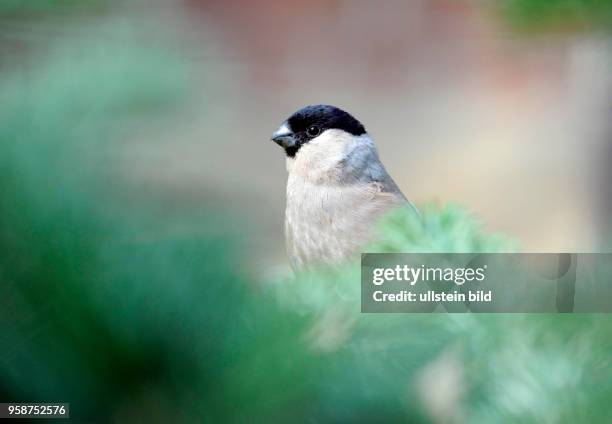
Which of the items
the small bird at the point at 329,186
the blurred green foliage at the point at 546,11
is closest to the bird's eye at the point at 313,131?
the small bird at the point at 329,186

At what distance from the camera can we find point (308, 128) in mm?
1327

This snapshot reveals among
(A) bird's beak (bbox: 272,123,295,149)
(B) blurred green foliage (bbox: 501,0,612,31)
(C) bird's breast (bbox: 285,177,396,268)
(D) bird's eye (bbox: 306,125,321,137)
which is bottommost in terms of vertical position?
(C) bird's breast (bbox: 285,177,396,268)

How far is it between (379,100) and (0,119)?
153 cm

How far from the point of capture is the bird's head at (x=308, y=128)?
1.32 m

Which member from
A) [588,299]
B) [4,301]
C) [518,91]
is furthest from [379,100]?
[4,301]

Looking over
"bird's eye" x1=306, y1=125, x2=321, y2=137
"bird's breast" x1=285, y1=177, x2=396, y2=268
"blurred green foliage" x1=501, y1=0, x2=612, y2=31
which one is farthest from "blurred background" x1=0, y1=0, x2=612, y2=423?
"bird's eye" x1=306, y1=125, x2=321, y2=137

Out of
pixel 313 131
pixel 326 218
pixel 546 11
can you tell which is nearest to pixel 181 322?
pixel 546 11

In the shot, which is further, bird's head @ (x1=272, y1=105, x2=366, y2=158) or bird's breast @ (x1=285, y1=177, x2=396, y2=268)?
bird's head @ (x1=272, y1=105, x2=366, y2=158)

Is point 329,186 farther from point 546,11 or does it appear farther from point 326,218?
point 546,11

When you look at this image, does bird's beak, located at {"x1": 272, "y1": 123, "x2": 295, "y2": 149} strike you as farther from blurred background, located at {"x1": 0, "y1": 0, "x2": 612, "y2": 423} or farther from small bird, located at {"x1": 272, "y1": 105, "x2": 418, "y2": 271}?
blurred background, located at {"x1": 0, "y1": 0, "x2": 612, "y2": 423}

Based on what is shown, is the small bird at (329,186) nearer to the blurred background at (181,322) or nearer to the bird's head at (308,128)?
the bird's head at (308,128)

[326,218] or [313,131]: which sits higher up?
[313,131]

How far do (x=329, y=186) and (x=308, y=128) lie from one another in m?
0.13

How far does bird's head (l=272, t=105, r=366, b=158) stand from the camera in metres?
1.32
